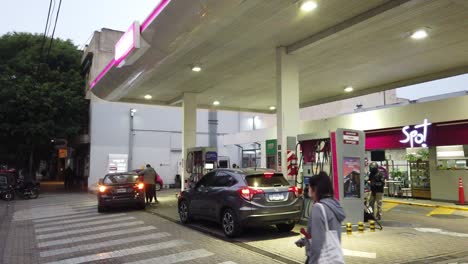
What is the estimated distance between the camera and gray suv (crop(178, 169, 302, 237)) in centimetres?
884

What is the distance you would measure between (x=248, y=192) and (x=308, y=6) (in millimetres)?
4614

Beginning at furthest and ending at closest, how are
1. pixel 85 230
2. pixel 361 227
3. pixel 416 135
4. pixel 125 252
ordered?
pixel 416 135 → pixel 85 230 → pixel 361 227 → pixel 125 252

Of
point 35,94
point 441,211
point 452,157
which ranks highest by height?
point 35,94

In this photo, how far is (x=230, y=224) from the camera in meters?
9.20

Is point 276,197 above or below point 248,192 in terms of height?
below

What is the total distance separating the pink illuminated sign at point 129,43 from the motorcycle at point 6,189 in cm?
1122

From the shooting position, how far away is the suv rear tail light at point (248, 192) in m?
8.86

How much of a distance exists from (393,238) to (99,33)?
24942 mm

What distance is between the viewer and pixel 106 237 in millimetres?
9680

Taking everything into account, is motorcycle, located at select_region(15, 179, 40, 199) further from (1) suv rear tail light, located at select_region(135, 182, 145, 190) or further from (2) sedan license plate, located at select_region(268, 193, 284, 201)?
(2) sedan license plate, located at select_region(268, 193, 284, 201)

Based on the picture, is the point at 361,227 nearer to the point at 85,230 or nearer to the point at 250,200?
the point at 250,200

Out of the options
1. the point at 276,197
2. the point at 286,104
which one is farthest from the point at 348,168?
the point at 286,104

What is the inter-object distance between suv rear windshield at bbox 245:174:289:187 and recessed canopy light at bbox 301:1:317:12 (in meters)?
4.09

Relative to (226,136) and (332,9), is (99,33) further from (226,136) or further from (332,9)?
(332,9)
